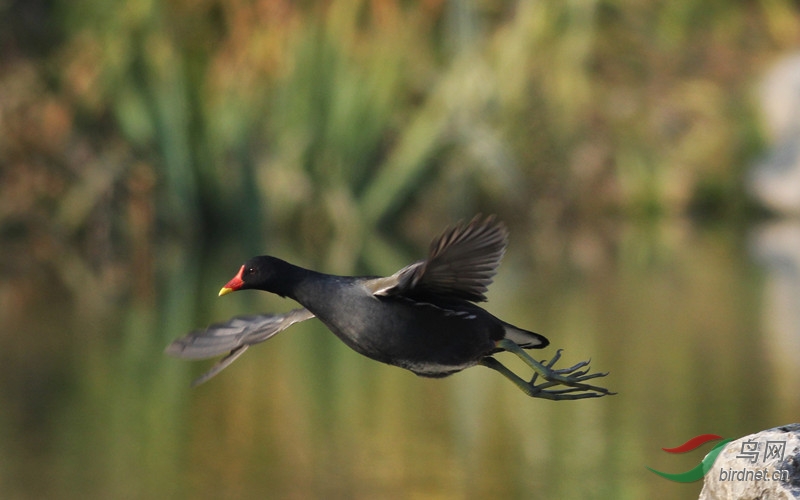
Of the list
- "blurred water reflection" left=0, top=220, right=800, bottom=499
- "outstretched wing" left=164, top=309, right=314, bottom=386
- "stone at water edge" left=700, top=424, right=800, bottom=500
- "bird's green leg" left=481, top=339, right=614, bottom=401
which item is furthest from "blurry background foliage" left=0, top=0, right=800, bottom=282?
"stone at water edge" left=700, top=424, right=800, bottom=500

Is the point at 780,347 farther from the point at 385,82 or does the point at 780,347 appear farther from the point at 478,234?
the point at 478,234

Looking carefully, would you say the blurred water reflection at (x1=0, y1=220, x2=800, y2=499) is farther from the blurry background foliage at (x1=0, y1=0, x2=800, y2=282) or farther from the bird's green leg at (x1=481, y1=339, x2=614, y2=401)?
the bird's green leg at (x1=481, y1=339, x2=614, y2=401)

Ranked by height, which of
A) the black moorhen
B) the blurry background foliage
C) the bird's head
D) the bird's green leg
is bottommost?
the bird's green leg

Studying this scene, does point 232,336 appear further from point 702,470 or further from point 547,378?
point 702,470

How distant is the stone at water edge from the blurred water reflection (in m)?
2.56

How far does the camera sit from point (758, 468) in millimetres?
2744

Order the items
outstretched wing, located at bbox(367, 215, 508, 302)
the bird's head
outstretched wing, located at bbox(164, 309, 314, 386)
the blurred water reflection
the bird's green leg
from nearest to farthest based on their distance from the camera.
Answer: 1. outstretched wing, located at bbox(367, 215, 508, 302)
2. the bird's head
3. the bird's green leg
4. outstretched wing, located at bbox(164, 309, 314, 386)
5. the blurred water reflection

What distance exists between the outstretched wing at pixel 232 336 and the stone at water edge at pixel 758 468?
2.98ft

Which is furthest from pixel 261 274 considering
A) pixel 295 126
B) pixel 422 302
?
pixel 295 126

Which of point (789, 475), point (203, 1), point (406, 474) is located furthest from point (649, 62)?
point (789, 475)

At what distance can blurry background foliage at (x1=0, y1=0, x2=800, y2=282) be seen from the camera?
1140cm

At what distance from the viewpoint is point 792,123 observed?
14.6 m

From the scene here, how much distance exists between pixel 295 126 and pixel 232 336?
28.4 ft

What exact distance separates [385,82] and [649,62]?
472 cm
